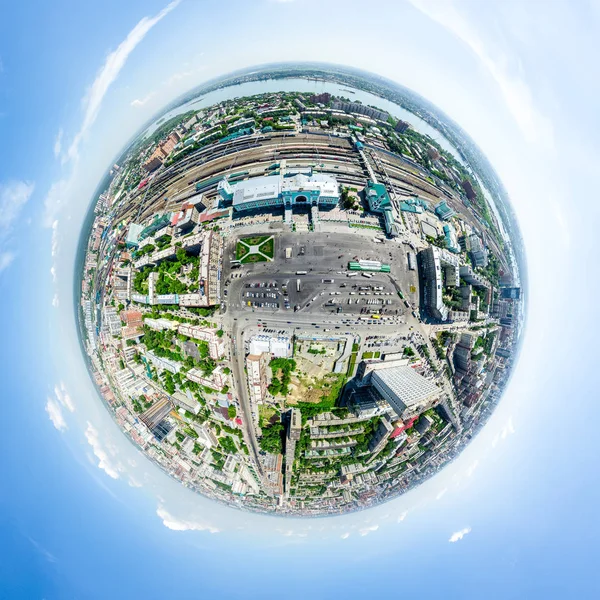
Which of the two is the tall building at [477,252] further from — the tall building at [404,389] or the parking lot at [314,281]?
the tall building at [404,389]

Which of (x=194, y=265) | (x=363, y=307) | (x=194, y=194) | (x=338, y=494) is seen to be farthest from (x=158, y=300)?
(x=338, y=494)

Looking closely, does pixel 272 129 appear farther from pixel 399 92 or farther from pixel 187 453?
pixel 187 453

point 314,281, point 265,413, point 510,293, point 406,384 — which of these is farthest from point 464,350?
point 265,413

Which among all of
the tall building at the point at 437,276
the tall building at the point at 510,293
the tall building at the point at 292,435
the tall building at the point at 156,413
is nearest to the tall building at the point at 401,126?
the tall building at the point at 437,276

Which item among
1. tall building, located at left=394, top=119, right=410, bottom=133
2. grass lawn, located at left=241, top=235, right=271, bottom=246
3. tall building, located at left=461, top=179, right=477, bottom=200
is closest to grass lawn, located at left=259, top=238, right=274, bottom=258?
grass lawn, located at left=241, top=235, right=271, bottom=246

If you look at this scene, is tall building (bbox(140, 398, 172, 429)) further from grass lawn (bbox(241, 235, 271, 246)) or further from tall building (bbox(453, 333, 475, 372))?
tall building (bbox(453, 333, 475, 372))

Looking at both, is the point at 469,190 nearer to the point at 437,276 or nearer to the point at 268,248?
the point at 437,276

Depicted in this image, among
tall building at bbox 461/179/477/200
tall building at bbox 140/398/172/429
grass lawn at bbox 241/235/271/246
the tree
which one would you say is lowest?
the tree
